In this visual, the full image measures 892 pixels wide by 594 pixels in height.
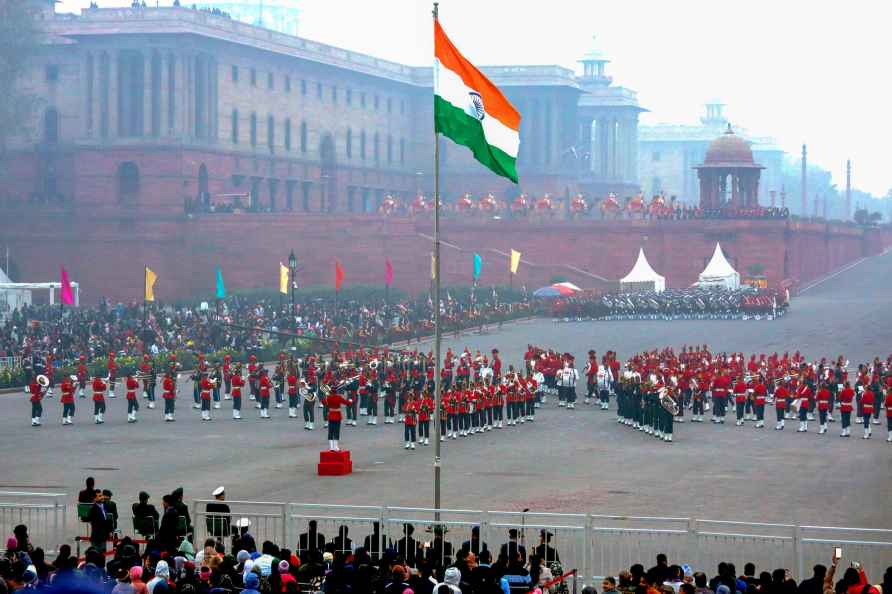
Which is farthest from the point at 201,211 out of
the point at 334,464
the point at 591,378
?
the point at 334,464

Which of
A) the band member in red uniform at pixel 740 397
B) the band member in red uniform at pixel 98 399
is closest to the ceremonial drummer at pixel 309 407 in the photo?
the band member in red uniform at pixel 98 399

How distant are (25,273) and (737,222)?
3633 centimetres

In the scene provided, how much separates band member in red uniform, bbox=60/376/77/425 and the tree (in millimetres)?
45282

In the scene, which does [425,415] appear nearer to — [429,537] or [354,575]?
[429,537]

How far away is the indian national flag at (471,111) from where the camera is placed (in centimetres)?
1994

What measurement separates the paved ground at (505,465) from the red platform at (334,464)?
373 mm

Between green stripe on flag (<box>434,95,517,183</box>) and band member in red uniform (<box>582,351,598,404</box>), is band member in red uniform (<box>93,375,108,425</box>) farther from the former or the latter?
green stripe on flag (<box>434,95,517,183</box>)

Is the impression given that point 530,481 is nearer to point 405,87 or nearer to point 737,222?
point 737,222

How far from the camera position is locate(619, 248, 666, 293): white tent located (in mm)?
73000

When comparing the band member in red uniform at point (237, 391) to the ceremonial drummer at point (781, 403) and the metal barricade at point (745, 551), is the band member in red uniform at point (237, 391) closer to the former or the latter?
the ceremonial drummer at point (781, 403)

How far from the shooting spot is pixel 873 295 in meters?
73.2

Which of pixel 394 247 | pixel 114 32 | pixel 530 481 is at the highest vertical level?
pixel 114 32

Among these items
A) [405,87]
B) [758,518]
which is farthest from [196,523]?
[405,87]

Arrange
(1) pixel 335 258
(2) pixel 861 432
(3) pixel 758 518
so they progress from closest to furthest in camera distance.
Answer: (3) pixel 758 518, (2) pixel 861 432, (1) pixel 335 258
